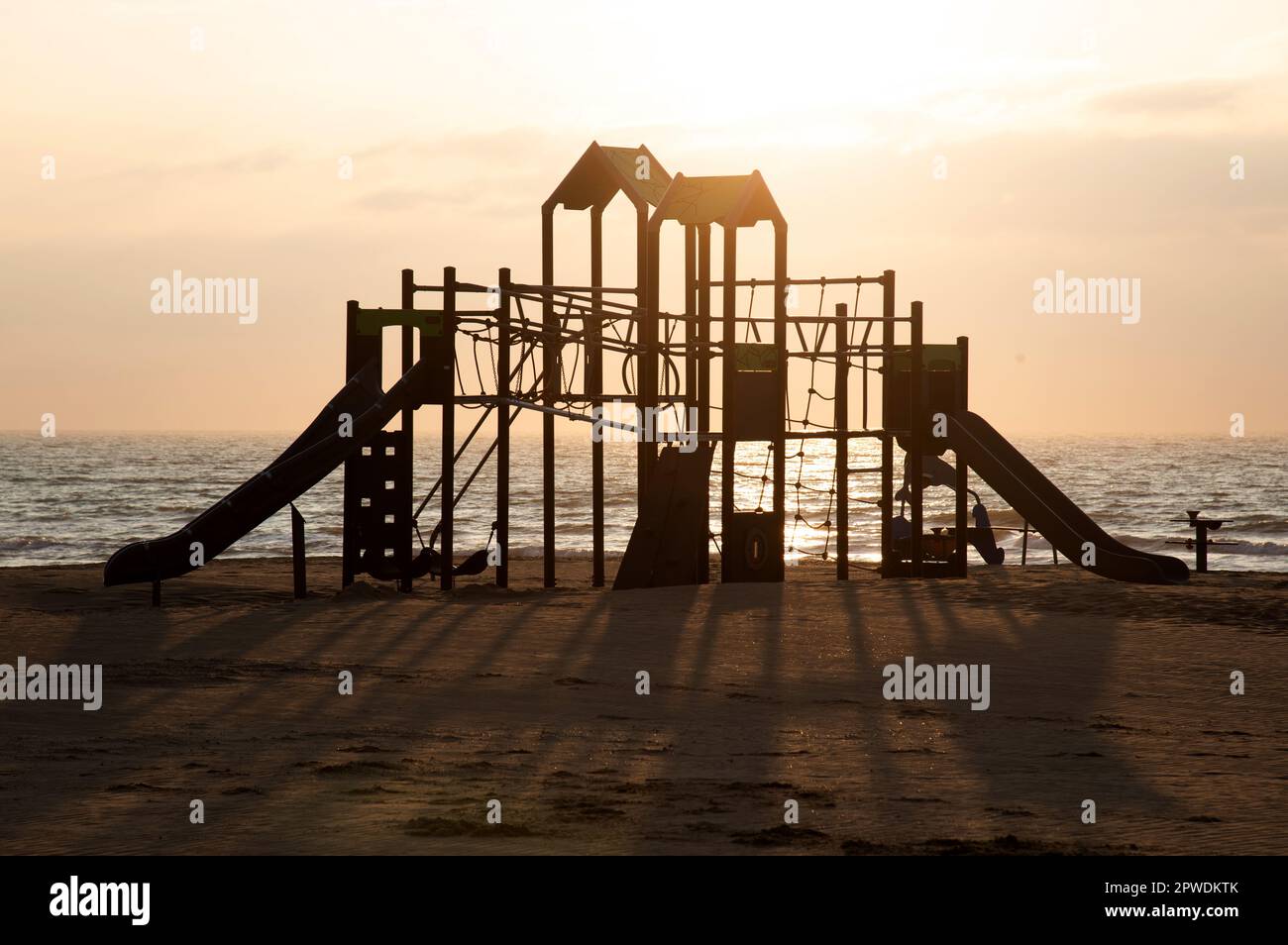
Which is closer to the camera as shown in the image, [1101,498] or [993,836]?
[993,836]

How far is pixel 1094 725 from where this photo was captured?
10.9 meters

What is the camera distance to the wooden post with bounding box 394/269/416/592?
66.9ft

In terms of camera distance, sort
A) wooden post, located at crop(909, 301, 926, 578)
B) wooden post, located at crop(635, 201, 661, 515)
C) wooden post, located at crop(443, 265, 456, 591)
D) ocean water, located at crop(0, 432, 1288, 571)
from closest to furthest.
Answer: wooden post, located at crop(443, 265, 456, 591) < wooden post, located at crop(635, 201, 661, 515) < wooden post, located at crop(909, 301, 926, 578) < ocean water, located at crop(0, 432, 1288, 571)

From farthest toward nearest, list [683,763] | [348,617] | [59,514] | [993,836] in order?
[59,514], [348,617], [683,763], [993,836]

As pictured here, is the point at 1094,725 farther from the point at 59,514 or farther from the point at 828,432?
the point at 59,514

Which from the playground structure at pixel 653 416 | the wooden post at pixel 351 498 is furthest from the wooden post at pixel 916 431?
the wooden post at pixel 351 498

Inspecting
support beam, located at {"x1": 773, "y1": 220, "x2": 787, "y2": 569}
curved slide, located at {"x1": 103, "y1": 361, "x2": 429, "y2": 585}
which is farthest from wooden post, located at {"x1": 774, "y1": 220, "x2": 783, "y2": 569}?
curved slide, located at {"x1": 103, "y1": 361, "x2": 429, "y2": 585}

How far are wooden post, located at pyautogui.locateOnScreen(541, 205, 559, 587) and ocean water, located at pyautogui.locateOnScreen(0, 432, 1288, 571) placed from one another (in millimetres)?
3270

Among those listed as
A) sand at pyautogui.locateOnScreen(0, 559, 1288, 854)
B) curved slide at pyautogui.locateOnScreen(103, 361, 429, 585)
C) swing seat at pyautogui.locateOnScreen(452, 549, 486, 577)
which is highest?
curved slide at pyautogui.locateOnScreen(103, 361, 429, 585)

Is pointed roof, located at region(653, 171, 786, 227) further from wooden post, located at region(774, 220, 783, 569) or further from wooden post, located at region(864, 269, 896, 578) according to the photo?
wooden post, located at region(864, 269, 896, 578)

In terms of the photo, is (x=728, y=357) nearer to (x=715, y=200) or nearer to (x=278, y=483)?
(x=715, y=200)

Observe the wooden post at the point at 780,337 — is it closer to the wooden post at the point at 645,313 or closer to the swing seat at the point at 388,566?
the wooden post at the point at 645,313
